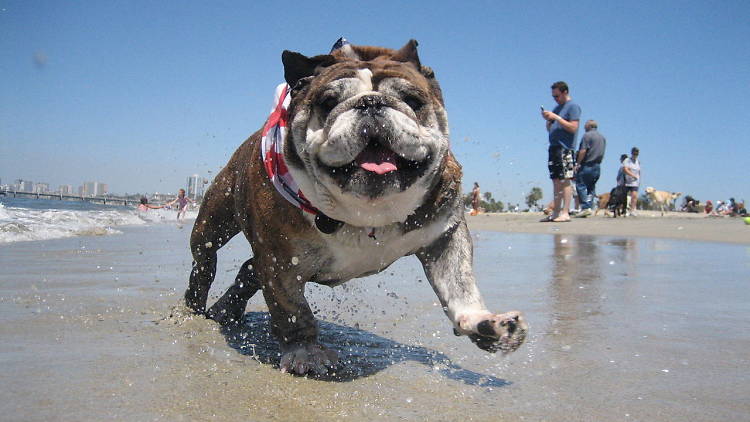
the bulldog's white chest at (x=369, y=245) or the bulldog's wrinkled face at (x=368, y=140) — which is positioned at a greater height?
the bulldog's wrinkled face at (x=368, y=140)

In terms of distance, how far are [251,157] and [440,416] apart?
185 centimetres

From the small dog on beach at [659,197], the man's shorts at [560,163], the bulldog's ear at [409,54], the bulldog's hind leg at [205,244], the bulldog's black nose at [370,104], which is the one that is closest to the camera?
the bulldog's black nose at [370,104]

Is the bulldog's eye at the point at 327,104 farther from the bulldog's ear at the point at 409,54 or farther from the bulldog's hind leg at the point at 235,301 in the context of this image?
the bulldog's hind leg at the point at 235,301

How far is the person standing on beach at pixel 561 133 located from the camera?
10.1 meters

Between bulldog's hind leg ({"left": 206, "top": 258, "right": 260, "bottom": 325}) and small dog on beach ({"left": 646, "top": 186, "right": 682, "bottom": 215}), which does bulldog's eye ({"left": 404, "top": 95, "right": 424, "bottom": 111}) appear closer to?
bulldog's hind leg ({"left": 206, "top": 258, "right": 260, "bottom": 325})

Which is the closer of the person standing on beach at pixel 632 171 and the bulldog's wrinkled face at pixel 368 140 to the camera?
the bulldog's wrinkled face at pixel 368 140

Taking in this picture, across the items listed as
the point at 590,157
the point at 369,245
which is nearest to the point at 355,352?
the point at 369,245

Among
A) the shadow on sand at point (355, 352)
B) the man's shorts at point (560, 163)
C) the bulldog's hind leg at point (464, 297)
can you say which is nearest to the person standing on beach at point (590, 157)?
the man's shorts at point (560, 163)

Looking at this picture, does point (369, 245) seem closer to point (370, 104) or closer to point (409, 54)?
point (370, 104)

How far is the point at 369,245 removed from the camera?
2.86 metres

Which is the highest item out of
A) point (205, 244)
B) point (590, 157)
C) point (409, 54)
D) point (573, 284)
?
point (590, 157)

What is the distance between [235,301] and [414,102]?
2015mm

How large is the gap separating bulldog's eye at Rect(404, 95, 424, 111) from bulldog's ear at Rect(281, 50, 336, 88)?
47cm

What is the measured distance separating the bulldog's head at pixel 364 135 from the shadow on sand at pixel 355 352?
0.66 m
